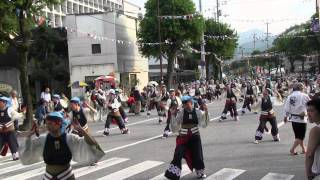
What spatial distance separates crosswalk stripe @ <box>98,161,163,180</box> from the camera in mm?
10414

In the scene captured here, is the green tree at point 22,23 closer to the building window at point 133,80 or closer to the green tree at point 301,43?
the building window at point 133,80

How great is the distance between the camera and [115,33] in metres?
49.6

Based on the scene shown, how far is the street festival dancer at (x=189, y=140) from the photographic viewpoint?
955 centimetres

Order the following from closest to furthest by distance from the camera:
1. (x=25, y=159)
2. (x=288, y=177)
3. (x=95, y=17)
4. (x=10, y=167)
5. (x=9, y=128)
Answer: (x=25, y=159) < (x=288, y=177) < (x=10, y=167) < (x=9, y=128) < (x=95, y=17)

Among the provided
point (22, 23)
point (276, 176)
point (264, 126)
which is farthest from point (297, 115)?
point (22, 23)

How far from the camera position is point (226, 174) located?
10297 millimetres

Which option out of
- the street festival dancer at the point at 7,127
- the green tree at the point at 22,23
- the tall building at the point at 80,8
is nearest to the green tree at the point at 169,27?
the tall building at the point at 80,8

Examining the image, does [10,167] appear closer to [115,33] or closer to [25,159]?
[25,159]

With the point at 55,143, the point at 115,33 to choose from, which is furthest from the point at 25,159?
the point at 115,33

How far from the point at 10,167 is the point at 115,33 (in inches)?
1495

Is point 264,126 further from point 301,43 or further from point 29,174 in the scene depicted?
point 301,43

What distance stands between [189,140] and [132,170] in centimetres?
180

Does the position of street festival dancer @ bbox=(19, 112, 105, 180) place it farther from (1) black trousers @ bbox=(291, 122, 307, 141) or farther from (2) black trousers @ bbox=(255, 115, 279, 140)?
(2) black trousers @ bbox=(255, 115, 279, 140)

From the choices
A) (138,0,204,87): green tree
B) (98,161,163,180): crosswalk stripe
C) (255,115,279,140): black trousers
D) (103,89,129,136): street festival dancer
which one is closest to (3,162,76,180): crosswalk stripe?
(98,161,163,180): crosswalk stripe
